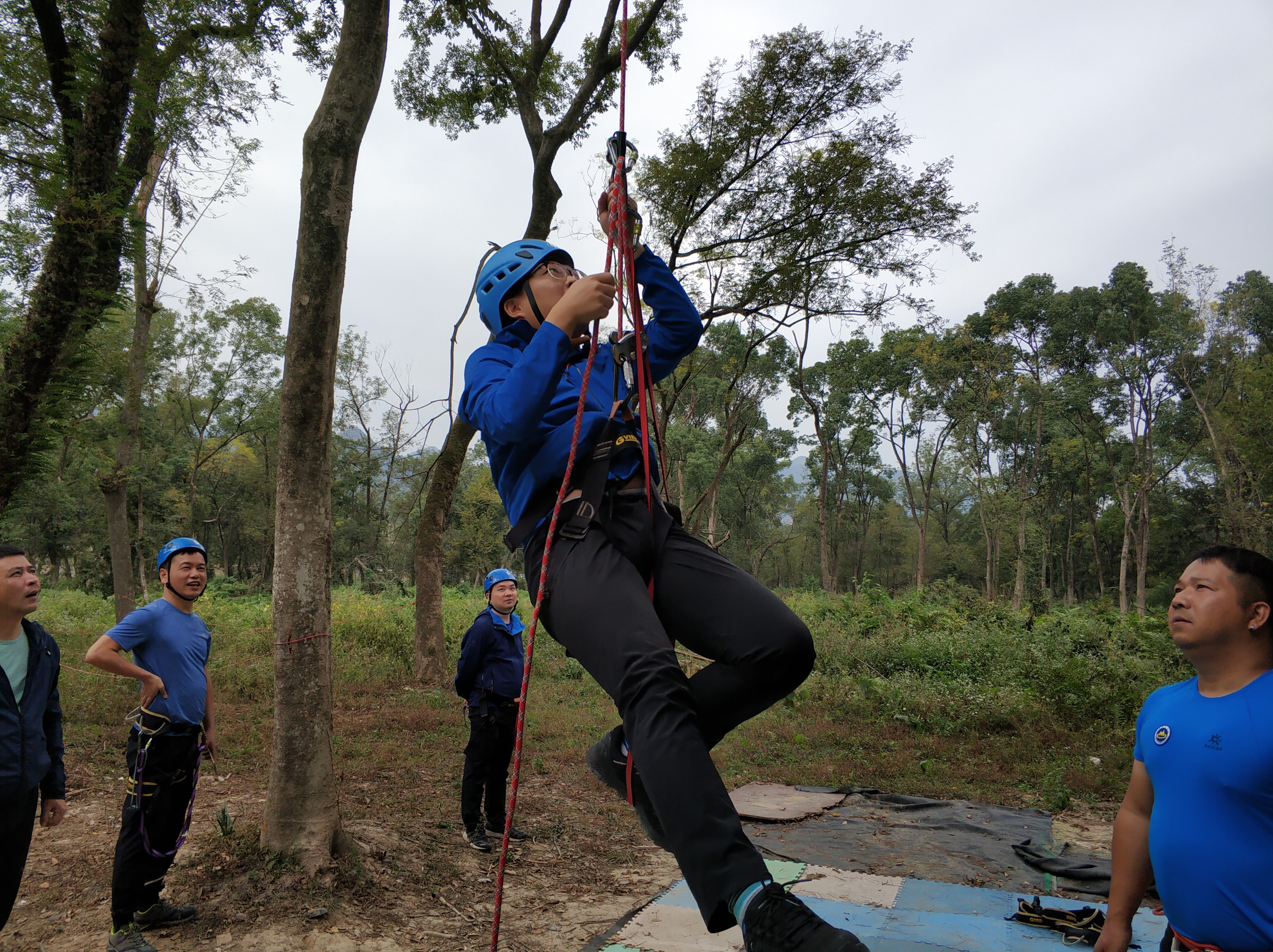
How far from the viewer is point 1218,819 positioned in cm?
200

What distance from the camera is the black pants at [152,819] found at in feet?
11.1

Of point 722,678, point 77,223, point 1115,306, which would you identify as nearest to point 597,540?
point 722,678

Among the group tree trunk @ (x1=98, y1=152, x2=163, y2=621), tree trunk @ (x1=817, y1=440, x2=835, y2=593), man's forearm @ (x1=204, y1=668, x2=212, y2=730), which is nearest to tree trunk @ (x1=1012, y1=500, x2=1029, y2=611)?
tree trunk @ (x1=817, y1=440, x2=835, y2=593)

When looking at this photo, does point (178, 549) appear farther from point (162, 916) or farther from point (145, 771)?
point (162, 916)

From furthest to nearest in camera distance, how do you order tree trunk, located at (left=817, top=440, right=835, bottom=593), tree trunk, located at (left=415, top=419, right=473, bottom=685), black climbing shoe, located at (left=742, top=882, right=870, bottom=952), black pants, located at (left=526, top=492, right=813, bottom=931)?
tree trunk, located at (left=817, top=440, right=835, bottom=593) < tree trunk, located at (left=415, top=419, right=473, bottom=685) < black pants, located at (left=526, top=492, right=813, bottom=931) < black climbing shoe, located at (left=742, top=882, right=870, bottom=952)

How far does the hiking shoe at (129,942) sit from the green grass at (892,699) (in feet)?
12.9

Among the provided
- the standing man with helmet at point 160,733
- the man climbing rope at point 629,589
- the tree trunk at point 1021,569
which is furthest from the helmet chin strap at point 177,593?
the tree trunk at point 1021,569

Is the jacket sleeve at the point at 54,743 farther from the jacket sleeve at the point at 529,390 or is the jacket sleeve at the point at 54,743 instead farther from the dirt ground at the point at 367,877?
the jacket sleeve at the point at 529,390

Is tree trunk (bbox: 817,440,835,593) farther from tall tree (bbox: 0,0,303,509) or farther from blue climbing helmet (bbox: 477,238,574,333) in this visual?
blue climbing helmet (bbox: 477,238,574,333)

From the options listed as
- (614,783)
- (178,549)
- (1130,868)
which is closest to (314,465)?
(178,549)

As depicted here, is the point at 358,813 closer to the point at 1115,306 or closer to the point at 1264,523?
the point at 1264,523

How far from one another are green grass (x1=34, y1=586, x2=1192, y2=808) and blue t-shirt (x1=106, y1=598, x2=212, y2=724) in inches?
145

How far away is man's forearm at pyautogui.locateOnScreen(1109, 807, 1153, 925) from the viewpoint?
2.23 m

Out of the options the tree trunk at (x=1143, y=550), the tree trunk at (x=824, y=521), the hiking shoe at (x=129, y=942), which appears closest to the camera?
the hiking shoe at (x=129, y=942)
